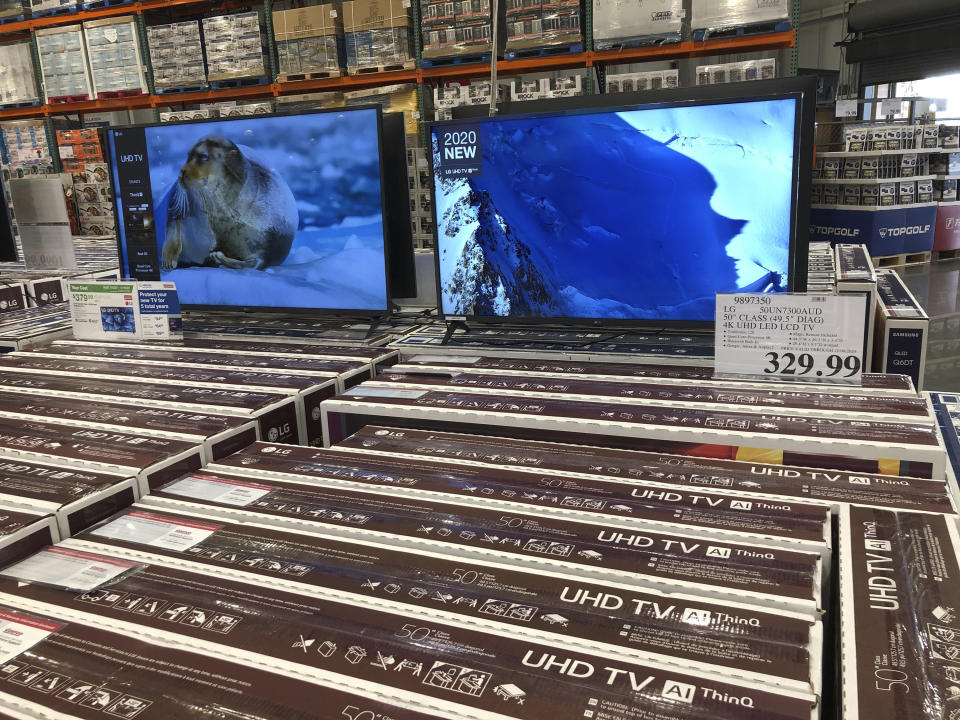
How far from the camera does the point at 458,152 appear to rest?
223 centimetres

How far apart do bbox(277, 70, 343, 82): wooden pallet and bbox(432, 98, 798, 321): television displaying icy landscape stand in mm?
5430

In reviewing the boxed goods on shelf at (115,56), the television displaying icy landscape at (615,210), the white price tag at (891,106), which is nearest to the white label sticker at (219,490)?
the television displaying icy landscape at (615,210)

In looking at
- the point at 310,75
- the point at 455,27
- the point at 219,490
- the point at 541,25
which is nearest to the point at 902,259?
the point at 541,25

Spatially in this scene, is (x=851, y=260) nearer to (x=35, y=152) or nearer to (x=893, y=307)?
(x=893, y=307)

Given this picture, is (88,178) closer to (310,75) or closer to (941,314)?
(310,75)

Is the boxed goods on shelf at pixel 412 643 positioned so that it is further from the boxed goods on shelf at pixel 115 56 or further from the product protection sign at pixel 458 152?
the boxed goods on shelf at pixel 115 56

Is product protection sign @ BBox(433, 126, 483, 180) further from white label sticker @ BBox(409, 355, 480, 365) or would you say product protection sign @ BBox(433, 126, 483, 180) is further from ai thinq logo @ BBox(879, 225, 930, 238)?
ai thinq logo @ BBox(879, 225, 930, 238)

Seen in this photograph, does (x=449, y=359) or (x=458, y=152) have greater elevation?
(x=458, y=152)

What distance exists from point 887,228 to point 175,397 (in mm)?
9775

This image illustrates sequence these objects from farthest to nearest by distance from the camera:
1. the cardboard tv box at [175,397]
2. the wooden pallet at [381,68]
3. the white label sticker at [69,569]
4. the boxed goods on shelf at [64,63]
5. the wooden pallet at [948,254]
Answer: the wooden pallet at [948,254]
the boxed goods on shelf at [64,63]
the wooden pallet at [381,68]
the cardboard tv box at [175,397]
the white label sticker at [69,569]

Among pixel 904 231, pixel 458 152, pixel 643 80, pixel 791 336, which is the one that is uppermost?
pixel 643 80

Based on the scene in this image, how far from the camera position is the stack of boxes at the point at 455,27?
21.3 feet

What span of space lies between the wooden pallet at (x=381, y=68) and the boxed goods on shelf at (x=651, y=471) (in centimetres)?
590

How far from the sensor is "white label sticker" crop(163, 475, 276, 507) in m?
1.43
